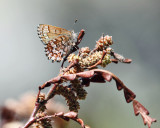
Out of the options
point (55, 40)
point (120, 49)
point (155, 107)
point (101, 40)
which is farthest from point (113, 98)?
point (101, 40)

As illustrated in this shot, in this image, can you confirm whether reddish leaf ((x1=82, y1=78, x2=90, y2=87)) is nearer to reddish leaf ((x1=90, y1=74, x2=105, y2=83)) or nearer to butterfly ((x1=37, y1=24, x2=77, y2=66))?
reddish leaf ((x1=90, y1=74, x2=105, y2=83))

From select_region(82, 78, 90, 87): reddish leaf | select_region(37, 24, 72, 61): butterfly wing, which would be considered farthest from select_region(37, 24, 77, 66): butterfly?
select_region(82, 78, 90, 87): reddish leaf

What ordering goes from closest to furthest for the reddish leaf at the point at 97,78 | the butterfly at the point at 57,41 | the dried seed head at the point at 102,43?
the reddish leaf at the point at 97,78 < the dried seed head at the point at 102,43 < the butterfly at the point at 57,41

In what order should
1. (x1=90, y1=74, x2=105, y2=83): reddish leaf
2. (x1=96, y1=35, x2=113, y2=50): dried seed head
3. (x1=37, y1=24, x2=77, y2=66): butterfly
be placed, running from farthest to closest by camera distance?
(x1=37, y1=24, x2=77, y2=66): butterfly → (x1=96, y1=35, x2=113, y2=50): dried seed head → (x1=90, y1=74, x2=105, y2=83): reddish leaf

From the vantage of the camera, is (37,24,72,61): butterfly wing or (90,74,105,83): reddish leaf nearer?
(90,74,105,83): reddish leaf

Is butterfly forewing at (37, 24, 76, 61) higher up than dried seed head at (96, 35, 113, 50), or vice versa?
butterfly forewing at (37, 24, 76, 61)

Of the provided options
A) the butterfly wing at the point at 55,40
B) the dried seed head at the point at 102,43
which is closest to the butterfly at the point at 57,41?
the butterfly wing at the point at 55,40

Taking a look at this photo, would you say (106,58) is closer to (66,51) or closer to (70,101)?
(70,101)

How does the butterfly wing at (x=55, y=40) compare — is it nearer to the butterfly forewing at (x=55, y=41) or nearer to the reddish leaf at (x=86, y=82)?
the butterfly forewing at (x=55, y=41)
